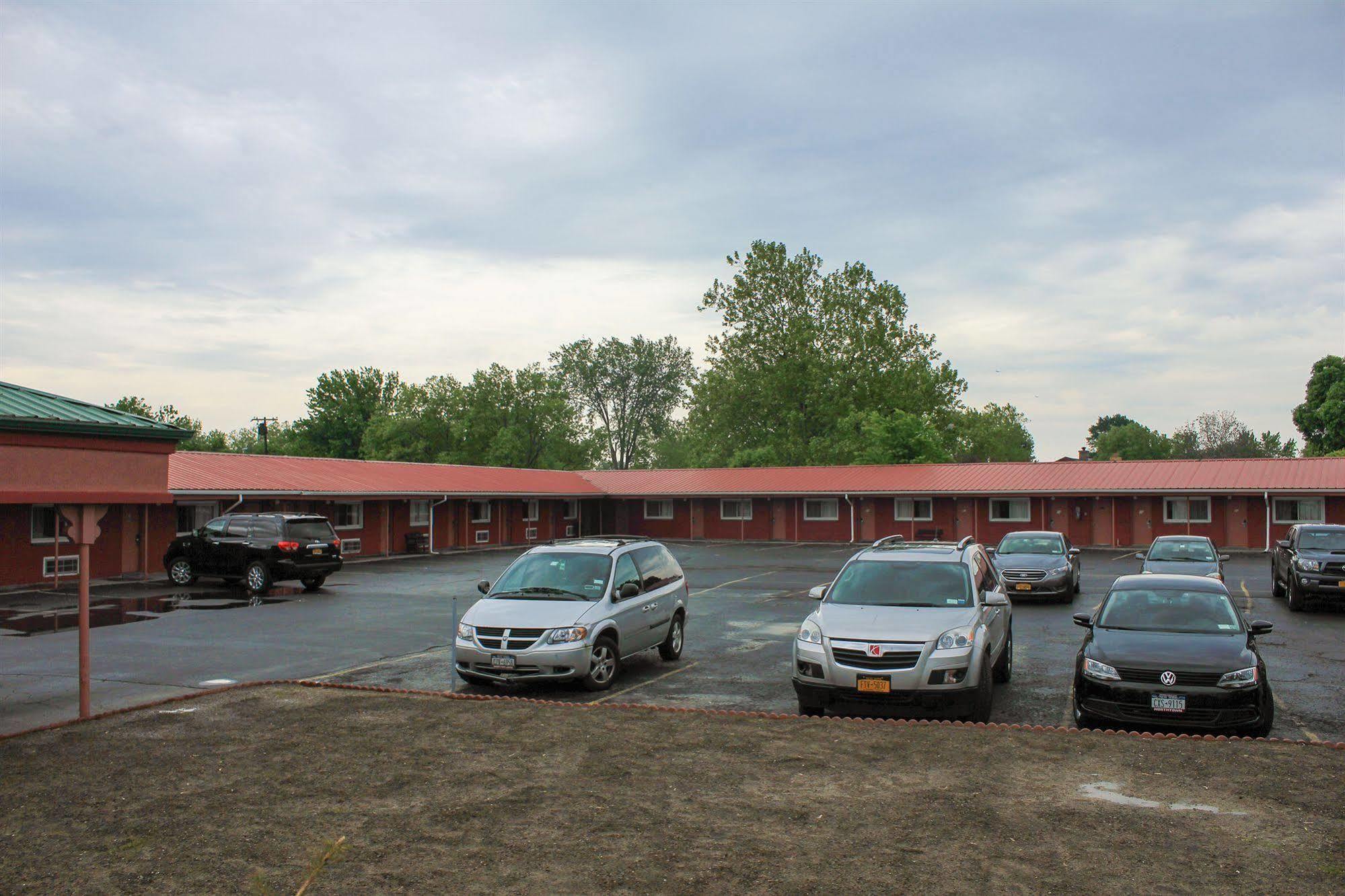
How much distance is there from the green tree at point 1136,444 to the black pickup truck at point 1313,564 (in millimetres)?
95960

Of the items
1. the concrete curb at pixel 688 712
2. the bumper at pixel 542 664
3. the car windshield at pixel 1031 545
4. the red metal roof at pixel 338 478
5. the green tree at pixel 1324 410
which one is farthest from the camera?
the green tree at pixel 1324 410

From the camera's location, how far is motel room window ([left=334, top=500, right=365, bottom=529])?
35062 millimetres

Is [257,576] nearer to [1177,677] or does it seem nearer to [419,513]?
[419,513]

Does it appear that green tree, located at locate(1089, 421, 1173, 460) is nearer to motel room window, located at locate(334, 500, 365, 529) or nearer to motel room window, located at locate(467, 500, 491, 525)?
motel room window, located at locate(467, 500, 491, 525)

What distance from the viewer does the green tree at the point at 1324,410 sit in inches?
2544

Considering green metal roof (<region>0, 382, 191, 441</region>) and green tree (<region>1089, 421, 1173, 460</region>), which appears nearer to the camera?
green metal roof (<region>0, 382, 191, 441</region>)

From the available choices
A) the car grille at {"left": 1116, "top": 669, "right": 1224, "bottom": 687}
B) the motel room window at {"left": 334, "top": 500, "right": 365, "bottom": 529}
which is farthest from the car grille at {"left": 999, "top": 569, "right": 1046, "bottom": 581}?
the motel room window at {"left": 334, "top": 500, "right": 365, "bottom": 529}

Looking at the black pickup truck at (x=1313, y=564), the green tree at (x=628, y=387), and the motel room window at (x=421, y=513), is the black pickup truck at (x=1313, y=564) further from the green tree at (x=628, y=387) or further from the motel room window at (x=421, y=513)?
the green tree at (x=628, y=387)

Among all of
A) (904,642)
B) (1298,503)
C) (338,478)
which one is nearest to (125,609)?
(338,478)

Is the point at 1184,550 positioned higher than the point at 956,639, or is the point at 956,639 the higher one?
the point at 956,639

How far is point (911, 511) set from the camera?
45.7m

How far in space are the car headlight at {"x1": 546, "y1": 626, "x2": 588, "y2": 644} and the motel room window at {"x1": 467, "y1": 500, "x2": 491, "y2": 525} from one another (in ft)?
108

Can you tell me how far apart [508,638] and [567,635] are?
674mm

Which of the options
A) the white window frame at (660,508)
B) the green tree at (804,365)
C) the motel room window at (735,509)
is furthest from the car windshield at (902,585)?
the green tree at (804,365)
